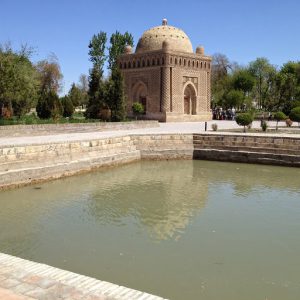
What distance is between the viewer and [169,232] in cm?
785

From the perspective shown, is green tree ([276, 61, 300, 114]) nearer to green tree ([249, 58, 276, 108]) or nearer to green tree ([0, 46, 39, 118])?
green tree ([249, 58, 276, 108])

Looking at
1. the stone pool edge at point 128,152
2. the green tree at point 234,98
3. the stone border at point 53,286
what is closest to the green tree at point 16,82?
the stone pool edge at point 128,152

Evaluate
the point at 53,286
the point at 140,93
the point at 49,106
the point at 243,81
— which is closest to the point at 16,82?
the point at 49,106

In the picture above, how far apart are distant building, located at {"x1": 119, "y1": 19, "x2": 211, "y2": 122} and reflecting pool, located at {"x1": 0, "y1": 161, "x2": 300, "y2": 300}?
773 inches

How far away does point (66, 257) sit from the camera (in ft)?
21.4

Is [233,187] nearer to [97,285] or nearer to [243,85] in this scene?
[97,285]

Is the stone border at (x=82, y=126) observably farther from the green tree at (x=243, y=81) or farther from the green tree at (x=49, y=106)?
the green tree at (x=243, y=81)

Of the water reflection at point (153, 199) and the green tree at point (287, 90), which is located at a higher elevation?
the green tree at point (287, 90)

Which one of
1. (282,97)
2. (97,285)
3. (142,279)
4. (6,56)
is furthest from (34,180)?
(282,97)

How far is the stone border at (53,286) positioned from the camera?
411cm

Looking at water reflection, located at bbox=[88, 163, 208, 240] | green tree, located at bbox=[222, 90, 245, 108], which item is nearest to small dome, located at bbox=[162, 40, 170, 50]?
green tree, located at bbox=[222, 90, 245, 108]

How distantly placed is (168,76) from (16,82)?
550 inches

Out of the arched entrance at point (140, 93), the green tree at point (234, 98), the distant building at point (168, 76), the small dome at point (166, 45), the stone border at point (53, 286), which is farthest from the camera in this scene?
the green tree at point (234, 98)

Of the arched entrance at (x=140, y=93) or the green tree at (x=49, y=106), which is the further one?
the arched entrance at (x=140, y=93)
